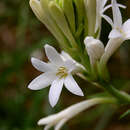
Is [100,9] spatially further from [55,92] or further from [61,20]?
[55,92]

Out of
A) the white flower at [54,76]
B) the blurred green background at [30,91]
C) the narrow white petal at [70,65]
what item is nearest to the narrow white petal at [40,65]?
the white flower at [54,76]

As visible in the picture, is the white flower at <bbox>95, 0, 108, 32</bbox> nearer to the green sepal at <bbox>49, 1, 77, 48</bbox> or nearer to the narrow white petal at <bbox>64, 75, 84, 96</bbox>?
the green sepal at <bbox>49, 1, 77, 48</bbox>

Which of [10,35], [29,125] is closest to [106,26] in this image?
[29,125]

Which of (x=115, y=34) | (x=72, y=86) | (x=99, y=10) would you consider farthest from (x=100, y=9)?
(x=72, y=86)

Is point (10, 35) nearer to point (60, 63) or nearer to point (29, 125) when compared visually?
point (29, 125)

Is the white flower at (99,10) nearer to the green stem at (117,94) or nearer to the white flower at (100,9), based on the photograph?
the white flower at (100,9)
